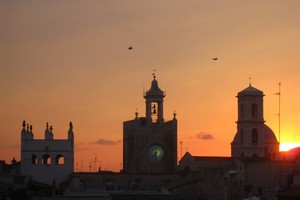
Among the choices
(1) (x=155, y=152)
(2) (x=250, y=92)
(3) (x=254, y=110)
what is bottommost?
(1) (x=155, y=152)

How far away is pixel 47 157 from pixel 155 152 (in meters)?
18.7

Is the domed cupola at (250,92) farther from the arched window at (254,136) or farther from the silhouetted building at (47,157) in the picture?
the silhouetted building at (47,157)

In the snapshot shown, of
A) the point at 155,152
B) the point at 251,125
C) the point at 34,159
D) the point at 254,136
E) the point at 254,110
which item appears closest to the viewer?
the point at 34,159

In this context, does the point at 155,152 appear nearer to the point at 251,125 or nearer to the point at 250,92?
the point at 251,125

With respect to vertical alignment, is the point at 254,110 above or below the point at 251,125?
above

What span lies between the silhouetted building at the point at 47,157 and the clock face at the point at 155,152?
16152 mm

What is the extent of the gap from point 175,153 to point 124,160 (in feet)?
24.9

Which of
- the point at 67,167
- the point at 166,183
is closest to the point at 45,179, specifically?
the point at 67,167

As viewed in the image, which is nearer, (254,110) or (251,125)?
(251,125)

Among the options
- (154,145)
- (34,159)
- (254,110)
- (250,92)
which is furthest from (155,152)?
(34,159)

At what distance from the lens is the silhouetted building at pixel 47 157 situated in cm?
12469

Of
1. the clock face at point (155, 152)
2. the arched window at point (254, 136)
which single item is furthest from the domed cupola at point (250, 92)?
the clock face at point (155, 152)

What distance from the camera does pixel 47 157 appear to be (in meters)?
126

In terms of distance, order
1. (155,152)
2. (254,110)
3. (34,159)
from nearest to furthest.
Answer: (34,159) < (254,110) < (155,152)
